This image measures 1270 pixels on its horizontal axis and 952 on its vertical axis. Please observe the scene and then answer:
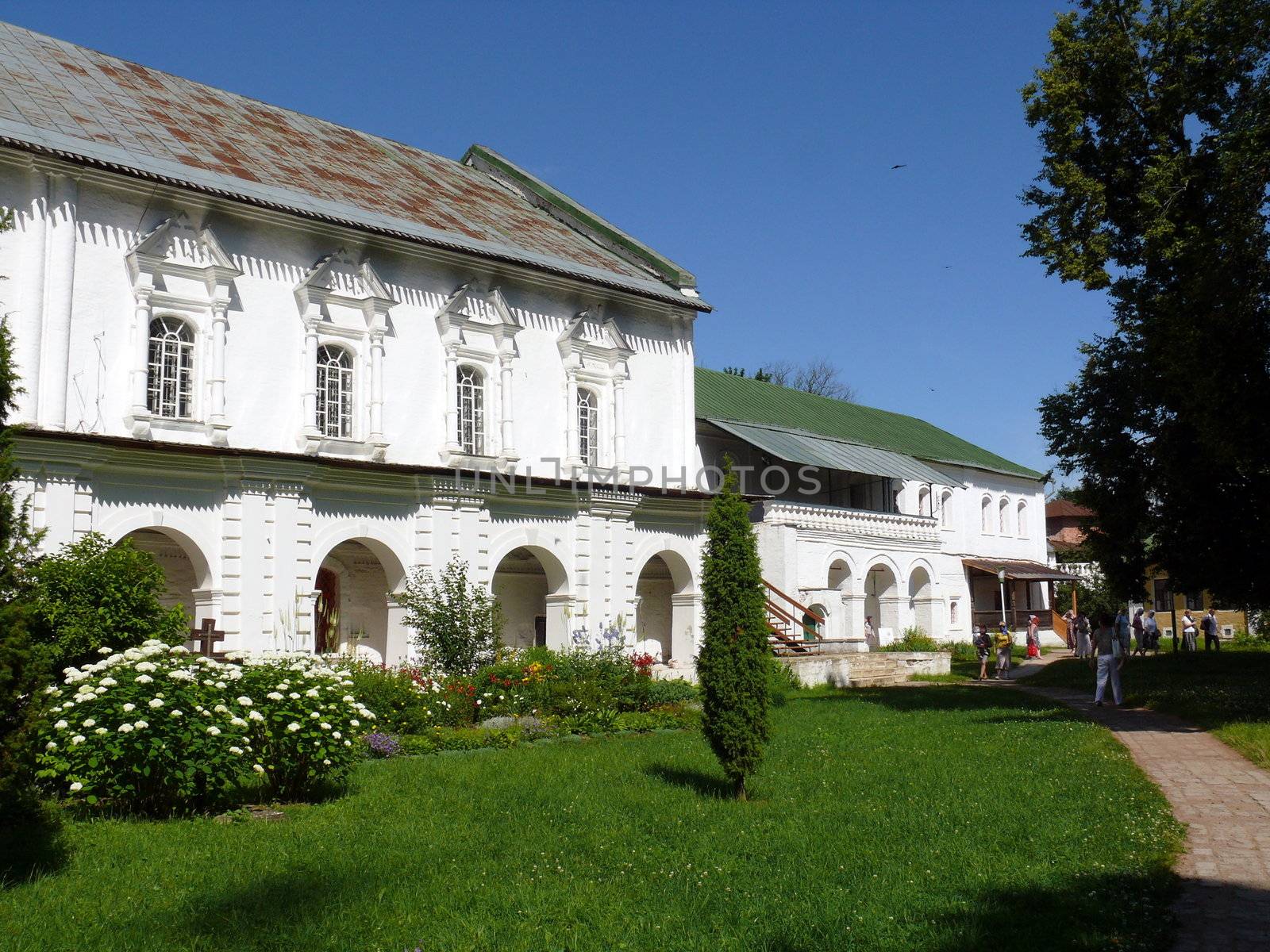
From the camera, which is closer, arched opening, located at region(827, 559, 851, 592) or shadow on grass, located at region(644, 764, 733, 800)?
shadow on grass, located at region(644, 764, 733, 800)

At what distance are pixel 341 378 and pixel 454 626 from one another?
549cm

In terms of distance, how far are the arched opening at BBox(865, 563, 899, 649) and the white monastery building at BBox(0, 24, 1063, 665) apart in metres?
3.43

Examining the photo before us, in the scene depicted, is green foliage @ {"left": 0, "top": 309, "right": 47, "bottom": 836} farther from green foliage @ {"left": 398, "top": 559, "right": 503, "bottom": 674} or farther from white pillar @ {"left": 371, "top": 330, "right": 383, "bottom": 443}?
white pillar @ {"left": 371, "top": 330, "right": 383, "bottom": 443}

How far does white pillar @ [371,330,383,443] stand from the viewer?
20328mm

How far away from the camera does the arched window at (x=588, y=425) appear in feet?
79.4

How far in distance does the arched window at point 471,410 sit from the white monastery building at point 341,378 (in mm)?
66

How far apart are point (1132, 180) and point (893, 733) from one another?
1022 centimetres

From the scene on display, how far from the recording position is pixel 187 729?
28.4 ft

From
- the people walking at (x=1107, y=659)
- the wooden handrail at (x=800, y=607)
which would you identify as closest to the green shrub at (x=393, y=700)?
the people walking at (x=1107, y=659)

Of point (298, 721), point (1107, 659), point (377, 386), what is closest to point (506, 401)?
point (377, 386)

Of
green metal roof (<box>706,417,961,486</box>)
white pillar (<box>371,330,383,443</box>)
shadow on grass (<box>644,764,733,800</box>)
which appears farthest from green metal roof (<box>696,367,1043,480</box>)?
shadow on grass (<box>644,764,733,800</box>)

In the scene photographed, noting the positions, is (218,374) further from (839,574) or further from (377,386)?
(839,574)

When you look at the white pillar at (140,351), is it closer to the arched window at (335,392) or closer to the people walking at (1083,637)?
the arched window at (335,392)

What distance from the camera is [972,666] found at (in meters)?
33.8
